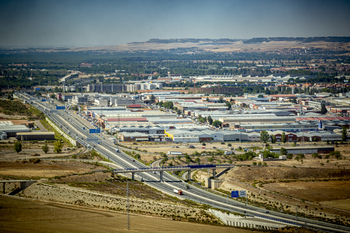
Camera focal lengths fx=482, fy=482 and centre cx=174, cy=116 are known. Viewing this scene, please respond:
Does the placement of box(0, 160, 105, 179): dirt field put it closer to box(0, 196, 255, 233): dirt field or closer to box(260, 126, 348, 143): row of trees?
box(0, 196, 255, 233): dirt field

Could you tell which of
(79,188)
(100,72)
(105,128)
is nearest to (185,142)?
(105,128)

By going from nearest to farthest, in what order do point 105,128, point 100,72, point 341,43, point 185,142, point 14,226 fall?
point 14,226 → point 185,142 → point 105,128 → point 100,72 → point 341,43

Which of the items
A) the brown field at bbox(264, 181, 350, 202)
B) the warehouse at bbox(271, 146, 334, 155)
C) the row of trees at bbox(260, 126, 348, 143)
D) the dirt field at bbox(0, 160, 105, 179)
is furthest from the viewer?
the row of trees at bbox(260, 126, 348, 143)

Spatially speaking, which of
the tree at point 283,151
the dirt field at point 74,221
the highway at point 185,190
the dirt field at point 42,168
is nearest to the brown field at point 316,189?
the highway at point 185,190

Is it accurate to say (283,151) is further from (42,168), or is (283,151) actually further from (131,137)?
(42,168)

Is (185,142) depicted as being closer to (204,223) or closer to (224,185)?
(224,185)

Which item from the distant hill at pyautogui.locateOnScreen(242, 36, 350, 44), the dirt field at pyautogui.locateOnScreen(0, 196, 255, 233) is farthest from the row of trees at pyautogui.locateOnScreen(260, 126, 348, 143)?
the distant hill at pyautogui.locateOnScreen(242, 36, 350, 44)

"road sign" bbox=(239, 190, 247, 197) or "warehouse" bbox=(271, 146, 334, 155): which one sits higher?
"road sign" bbox=(239, 190, 247, 197)

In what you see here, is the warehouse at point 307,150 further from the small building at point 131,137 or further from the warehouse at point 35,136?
the warehouse at point 35,136

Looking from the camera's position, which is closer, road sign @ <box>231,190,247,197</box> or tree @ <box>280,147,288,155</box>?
road sign @ <box>231,190,247,197</box>

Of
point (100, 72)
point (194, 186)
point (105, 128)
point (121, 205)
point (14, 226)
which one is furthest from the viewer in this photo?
point (100, 72)
